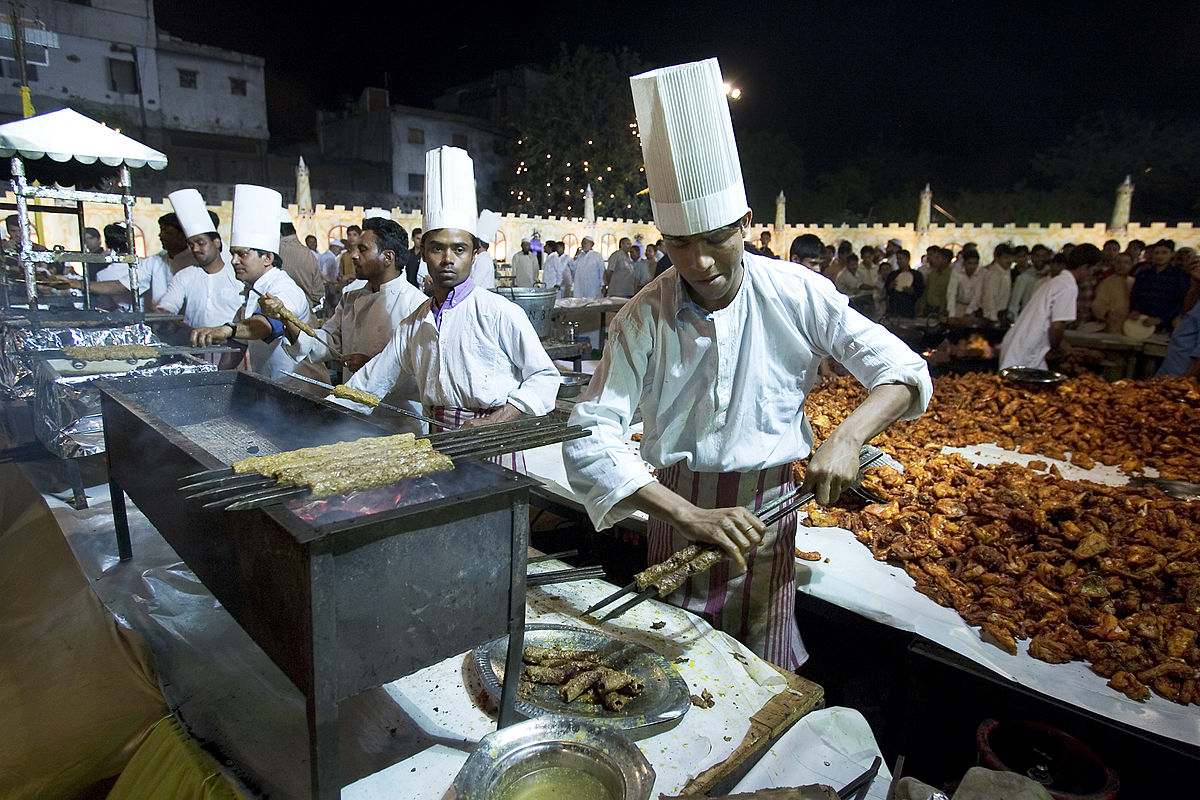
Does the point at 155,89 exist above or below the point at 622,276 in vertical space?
above

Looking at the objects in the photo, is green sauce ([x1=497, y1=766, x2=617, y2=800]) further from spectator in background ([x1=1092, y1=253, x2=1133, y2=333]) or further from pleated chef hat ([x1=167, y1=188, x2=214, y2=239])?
spectator in background ([x1=1092, y1=253, x2=1133, y2=333])

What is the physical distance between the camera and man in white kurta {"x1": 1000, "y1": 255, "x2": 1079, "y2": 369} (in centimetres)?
677

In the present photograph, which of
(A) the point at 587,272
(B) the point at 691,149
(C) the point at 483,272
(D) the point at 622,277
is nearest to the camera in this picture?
(B) the point at 691,149

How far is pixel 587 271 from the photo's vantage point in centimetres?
1811

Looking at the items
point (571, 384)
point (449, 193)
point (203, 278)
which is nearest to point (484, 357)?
point (449, 193)

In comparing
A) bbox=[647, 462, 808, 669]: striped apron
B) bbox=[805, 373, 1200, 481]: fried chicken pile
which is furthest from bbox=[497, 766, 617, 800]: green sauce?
bbox=[805, 373, 1200, 481]: fried chicken pile

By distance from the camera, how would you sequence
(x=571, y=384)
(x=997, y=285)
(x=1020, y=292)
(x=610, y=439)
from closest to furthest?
1. (x=610, y=439)
2. (x=571, y=384)
3. (x=997, y=285)
4. (x=1020, y=292)

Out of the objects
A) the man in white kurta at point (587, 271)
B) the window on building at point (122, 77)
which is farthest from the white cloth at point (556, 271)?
the window on building at point (122, 77)

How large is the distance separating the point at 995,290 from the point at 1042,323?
6.08 meters

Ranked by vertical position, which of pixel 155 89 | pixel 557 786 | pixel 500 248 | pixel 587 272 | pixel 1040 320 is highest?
pixel 155 89

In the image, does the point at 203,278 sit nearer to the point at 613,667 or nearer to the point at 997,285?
the point at 613,667

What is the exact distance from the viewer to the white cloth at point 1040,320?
22.2ft

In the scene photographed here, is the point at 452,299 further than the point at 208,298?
No

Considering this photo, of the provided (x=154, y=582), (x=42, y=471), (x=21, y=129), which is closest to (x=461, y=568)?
(x=154, y=582)
